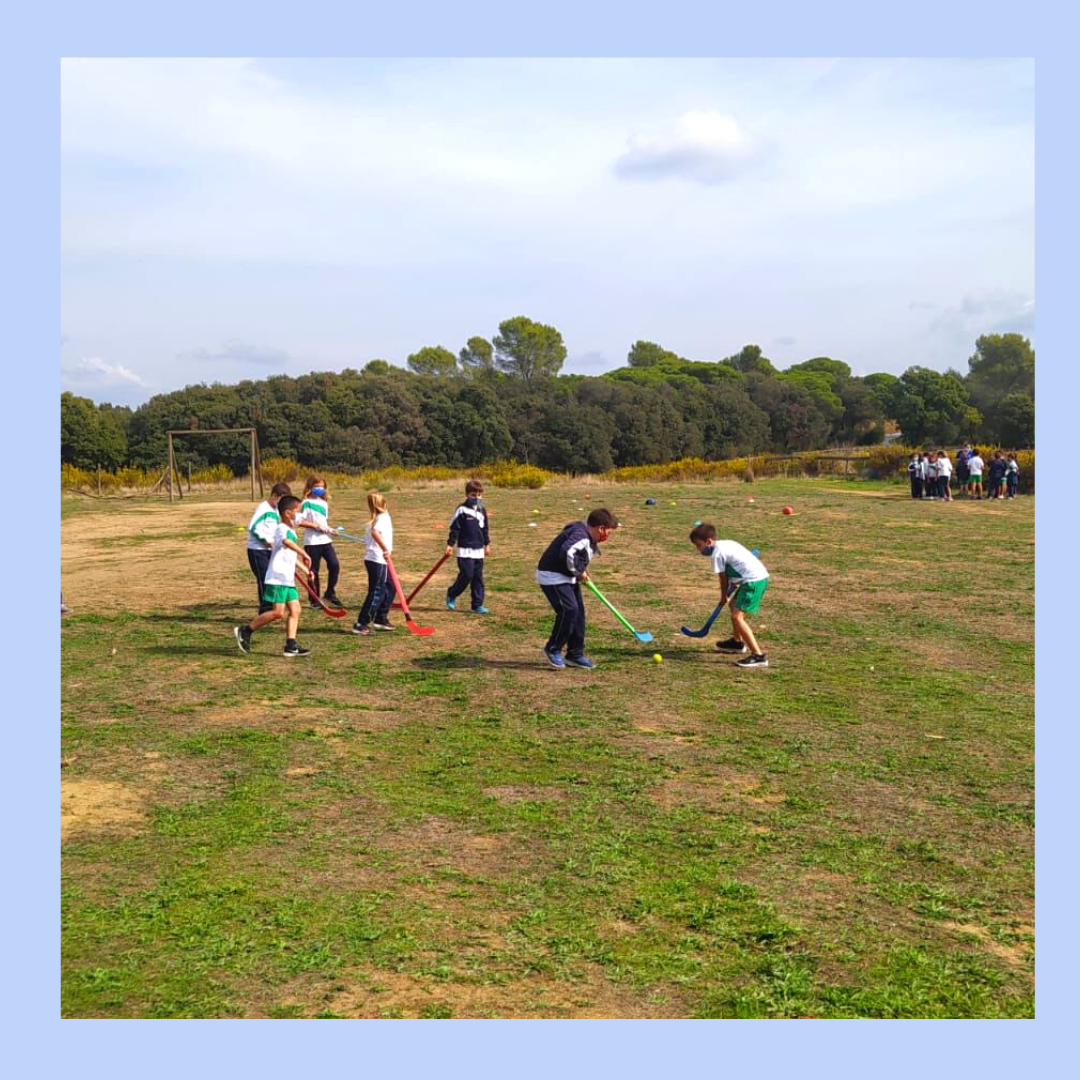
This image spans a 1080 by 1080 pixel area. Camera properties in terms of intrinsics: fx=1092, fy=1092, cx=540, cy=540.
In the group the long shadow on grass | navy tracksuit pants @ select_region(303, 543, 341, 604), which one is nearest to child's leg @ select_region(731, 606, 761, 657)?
the long shadow on grass

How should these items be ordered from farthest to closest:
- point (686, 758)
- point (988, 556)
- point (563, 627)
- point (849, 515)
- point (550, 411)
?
1. point (550, 411)
2. point (849, 515)
3. point (988, 556)
4. point (563, 627)
5. point (686, 758)

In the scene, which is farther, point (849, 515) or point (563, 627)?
point (849, 515)

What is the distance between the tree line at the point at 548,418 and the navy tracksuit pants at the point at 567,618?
139ft

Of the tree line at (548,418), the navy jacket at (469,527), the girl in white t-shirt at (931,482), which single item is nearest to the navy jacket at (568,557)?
the navy jacket at (469,527)

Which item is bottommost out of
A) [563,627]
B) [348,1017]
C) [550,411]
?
[348,1017]

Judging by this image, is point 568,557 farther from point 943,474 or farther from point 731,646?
point 943,474

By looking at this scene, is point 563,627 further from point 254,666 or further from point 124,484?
point 124,484

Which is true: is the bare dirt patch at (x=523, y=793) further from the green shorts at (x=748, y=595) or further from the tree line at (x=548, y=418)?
the tree line at (x=548, y=418)

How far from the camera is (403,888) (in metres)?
5.91

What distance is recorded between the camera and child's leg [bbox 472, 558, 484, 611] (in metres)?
13.7

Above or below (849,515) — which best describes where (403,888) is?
below

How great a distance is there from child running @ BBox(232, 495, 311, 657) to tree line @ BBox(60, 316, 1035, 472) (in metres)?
40.9

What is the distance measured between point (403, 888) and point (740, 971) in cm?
188

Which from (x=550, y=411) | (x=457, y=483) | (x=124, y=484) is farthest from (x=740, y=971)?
(x=550, y=411)
